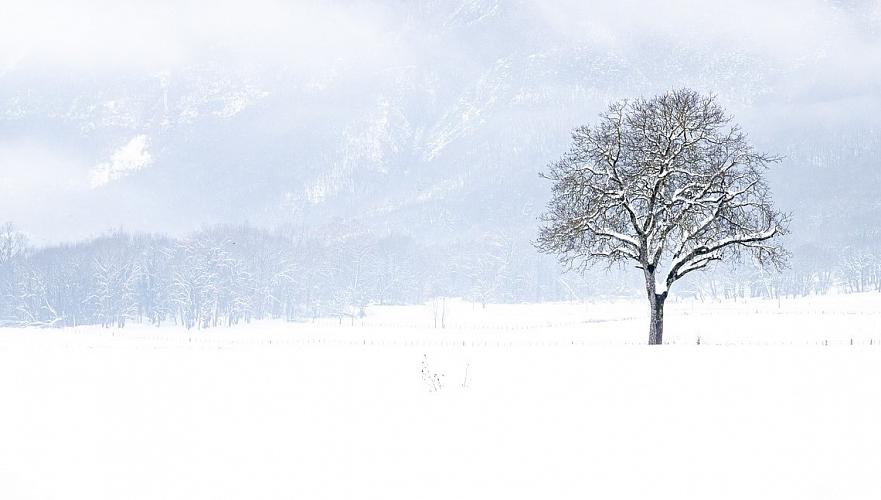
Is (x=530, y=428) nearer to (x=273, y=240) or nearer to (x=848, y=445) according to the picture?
(x=848, y=445)

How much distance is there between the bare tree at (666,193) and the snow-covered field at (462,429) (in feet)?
29.5

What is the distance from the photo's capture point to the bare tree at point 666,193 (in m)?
28.9

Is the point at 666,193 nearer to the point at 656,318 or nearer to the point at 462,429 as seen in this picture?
the point at 656,318

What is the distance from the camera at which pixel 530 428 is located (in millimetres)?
11445

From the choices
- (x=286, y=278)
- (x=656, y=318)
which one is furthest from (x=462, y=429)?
Answer: (x=286, y=278)

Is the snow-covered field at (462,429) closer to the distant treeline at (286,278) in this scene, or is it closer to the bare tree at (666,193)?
the bare tree at (666,193)

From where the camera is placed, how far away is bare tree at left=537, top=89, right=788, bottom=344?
28.9m

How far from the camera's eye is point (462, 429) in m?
11.5

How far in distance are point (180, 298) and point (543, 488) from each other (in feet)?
389

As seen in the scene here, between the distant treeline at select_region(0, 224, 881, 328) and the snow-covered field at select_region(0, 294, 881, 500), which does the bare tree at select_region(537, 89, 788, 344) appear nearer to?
the snow-covered field at select_region(0, 294, 881, 500)

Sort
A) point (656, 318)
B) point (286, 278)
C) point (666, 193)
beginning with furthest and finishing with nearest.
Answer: point (286, 278) < point (666, 193) < point (656, 318)

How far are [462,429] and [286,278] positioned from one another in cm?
12501

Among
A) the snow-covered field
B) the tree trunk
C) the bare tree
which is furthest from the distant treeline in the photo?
the snow-covered field

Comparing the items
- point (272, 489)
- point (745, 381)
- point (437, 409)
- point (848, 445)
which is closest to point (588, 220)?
point (745, 381)
